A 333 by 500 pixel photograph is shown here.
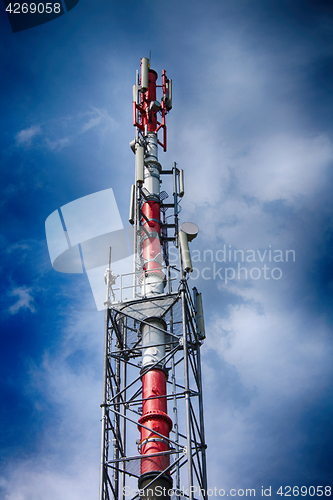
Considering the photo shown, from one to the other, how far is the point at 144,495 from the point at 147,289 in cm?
932

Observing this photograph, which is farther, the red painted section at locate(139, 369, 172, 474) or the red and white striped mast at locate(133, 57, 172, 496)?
the red and white striped mast at locate(133, 57, 172, 496)

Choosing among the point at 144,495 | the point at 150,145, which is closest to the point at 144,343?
the point at 144,495

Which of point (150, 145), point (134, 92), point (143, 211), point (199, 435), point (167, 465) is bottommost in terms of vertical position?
point (167, 465)

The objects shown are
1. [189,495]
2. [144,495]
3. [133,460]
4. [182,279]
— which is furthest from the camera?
[182,279]

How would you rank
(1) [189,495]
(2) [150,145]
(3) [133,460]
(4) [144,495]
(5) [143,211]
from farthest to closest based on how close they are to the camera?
(2) [150,145]
(5) [143,211]
(3) [133,460]
(4) [144,495]
(1) [189,495]

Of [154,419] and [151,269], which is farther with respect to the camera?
[151,269]

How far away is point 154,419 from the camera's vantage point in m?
22.8

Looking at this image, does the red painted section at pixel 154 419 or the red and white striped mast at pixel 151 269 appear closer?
the red painted section at pixel 154 419

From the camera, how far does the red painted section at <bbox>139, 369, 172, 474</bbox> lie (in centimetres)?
2170

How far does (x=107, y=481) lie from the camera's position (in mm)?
21969

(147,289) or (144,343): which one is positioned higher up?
(147,289)

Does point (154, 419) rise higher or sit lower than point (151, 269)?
lower

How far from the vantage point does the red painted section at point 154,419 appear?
71.2ft

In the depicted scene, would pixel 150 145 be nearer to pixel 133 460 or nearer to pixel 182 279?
pixel 182 279
